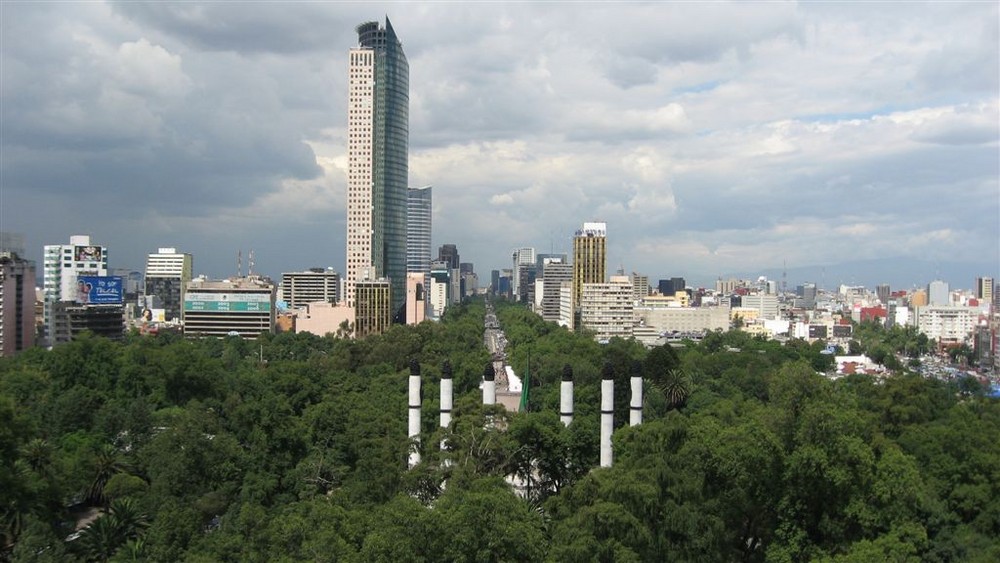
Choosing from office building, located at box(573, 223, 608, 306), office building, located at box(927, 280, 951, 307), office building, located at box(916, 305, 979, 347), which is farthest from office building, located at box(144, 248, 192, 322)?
office building, located at box(927, 280, 951, 307)

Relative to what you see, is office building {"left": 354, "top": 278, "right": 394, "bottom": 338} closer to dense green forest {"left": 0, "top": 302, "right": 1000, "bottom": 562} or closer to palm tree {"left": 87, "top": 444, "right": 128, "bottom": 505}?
dense green forest {"left": 0, "top": 302, "right": 1000, "bottom": 562}

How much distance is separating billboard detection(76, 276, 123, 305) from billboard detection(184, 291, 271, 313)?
46.8ft

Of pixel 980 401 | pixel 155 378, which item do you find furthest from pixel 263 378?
pixel 980 401

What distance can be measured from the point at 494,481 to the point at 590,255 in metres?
95.6

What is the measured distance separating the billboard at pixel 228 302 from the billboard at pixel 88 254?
19604 mm

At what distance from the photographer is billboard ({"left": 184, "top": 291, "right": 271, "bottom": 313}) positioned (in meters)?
98.9

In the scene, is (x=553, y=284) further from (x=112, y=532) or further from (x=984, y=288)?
(x=112, y=532)

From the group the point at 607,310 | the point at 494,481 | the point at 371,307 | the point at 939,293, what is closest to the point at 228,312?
the point at 371,307

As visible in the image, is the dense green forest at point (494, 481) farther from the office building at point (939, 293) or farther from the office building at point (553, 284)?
the office building at point (939, 293)

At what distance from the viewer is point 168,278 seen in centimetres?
14775

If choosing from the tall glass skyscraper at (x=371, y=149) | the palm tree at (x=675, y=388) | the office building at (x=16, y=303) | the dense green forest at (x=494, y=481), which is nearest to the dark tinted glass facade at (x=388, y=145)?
the tall glass skyscraper at (x=371, y=149)

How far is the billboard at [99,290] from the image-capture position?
83375 mm

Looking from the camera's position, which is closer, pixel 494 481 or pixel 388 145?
pixel 494 481

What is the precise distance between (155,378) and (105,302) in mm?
40811
